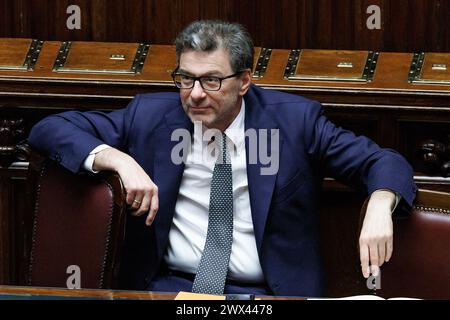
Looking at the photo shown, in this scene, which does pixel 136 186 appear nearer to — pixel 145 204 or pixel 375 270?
pixel 145 204

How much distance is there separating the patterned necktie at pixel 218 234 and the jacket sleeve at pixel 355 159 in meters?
0.26

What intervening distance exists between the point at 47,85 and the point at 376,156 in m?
1.59

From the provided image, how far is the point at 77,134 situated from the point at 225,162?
433mm

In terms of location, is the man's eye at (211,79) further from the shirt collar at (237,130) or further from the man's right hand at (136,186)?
the man's right hand at (136,186)

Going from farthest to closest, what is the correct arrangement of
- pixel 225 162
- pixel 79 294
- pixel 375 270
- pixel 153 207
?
pixel 225 162 < pixel 153 207 < pixel 375 270 < pixel 79 294

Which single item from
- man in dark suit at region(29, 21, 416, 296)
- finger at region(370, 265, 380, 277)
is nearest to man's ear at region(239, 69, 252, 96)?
man in dark suit at region(29, 21, 416, 296)

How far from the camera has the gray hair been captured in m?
3.04

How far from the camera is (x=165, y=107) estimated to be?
3.22 metres

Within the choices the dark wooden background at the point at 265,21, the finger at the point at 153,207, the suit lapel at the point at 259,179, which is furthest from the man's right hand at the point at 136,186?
the dark wooden background at the point at 265,21

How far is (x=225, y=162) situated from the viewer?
10.3 ft

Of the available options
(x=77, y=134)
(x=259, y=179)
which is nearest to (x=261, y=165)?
(x=259, y=179)

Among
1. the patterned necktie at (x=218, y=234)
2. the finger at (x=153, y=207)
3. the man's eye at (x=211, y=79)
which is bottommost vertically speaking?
the patterned necktie at (x=218, y=234)

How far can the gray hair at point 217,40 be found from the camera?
3.04 meters
